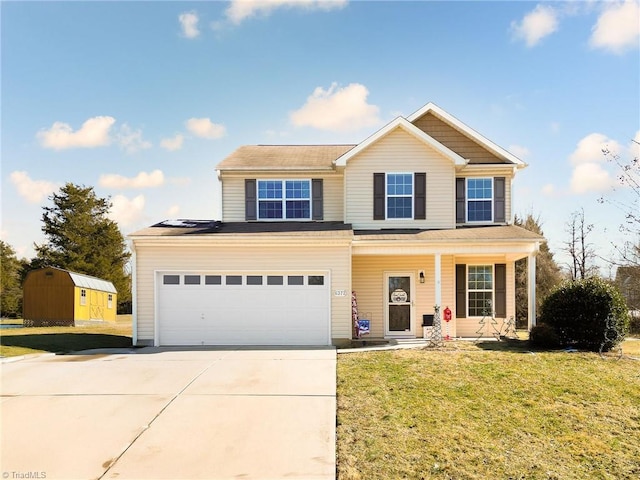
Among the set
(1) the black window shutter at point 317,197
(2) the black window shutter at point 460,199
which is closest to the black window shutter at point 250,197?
(1) the black window shutter at point 317,197

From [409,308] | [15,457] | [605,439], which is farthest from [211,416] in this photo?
[409,308]

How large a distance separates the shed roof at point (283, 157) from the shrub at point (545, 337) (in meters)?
8.36

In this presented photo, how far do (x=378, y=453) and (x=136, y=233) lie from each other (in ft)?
35.2

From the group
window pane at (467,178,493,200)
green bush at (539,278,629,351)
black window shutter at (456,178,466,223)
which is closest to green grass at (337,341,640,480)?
green bush at (539,278,629,351)

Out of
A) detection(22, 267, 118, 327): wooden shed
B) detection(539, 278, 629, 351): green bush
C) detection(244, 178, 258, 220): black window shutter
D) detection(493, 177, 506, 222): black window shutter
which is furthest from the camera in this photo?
detection(22, 267, 118, 327): wooden shed

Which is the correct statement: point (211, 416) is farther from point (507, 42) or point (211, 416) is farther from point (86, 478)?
point (507, 42)

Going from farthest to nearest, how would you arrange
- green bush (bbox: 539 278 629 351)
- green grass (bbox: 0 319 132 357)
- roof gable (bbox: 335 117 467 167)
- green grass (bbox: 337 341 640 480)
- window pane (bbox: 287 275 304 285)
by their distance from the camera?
roof gable (bbox: 335 117 467 167), window pane (bbox: 287 275 304 285), green grass (bbox: 0 319 132 357), green bush (bbox: 539 278 629 351), green grass (bbox: 337 341 640 480)

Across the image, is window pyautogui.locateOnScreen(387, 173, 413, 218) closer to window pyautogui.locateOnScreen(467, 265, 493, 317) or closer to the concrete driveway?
window pyautogui.locateOnScreen(467, 265, 493, 317)

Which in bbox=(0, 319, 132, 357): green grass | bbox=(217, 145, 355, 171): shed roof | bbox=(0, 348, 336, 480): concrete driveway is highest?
bbox=(217, 145, 355, 171): shed roof

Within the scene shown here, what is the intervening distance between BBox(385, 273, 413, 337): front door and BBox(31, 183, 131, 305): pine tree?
30.3 metres

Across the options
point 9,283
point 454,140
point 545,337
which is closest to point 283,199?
point 454,140

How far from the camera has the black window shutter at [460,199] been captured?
1683 cm

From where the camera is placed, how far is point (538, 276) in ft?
86.7

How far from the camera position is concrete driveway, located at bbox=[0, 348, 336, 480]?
6422mm
